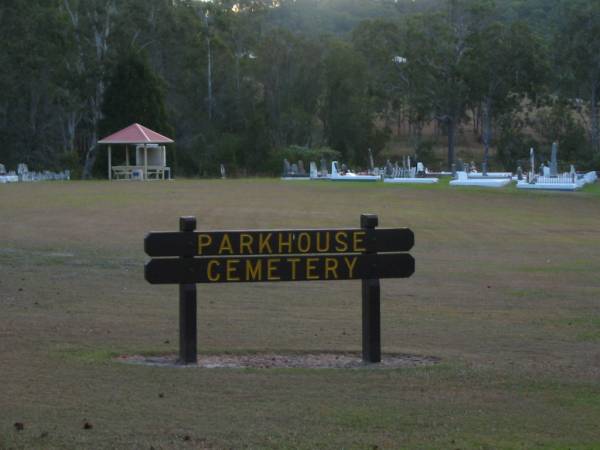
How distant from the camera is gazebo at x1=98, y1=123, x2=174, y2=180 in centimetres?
6400

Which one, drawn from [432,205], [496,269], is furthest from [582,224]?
[496,269]

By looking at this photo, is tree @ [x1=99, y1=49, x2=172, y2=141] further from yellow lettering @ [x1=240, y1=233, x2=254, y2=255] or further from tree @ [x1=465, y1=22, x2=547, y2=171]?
yellow lettering @ [x1=240, y1=233, x2=254, y2=255]

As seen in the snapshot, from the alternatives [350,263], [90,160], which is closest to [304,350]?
[350,263]

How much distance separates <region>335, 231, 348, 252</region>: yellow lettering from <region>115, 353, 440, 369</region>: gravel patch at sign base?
42.4 inches

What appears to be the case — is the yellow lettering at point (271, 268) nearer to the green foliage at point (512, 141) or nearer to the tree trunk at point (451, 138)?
the tree trunk at point (451, 138)

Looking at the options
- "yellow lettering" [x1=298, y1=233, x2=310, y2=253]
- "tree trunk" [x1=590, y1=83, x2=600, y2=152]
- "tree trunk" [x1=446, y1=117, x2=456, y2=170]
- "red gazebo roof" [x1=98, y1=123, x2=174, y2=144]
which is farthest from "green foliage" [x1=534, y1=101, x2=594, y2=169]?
"yellow lettering" [x1=298, y1=233, x2=310, y2=253]

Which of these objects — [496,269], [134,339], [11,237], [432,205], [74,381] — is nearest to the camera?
[74,381]

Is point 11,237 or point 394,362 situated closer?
point 394,362

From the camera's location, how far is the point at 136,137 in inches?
2534

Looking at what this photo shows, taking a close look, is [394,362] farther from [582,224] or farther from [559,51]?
[559,51]

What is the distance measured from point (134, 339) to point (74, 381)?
2.38 m

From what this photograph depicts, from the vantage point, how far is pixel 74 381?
842 cm

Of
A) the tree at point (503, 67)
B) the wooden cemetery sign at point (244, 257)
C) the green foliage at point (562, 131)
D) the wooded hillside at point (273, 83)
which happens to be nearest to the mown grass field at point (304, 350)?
the wooden cemetery sign at point (244, 257)

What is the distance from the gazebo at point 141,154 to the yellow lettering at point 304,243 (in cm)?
5481
